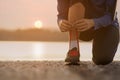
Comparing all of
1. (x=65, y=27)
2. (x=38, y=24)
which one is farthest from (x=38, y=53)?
(x=38, y=24)

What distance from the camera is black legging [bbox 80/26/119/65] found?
5.78 feet

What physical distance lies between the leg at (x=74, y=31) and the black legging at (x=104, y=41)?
0.10 meters

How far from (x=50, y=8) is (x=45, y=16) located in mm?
326

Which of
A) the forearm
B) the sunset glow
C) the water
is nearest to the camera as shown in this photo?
the forearm

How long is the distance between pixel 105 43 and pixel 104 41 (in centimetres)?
1

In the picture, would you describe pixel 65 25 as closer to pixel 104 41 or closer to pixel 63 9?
pixel 63 9

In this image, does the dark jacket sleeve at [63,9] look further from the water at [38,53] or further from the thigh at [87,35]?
the water at [38,53]

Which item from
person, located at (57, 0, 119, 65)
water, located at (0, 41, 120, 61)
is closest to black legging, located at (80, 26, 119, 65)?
person, located at (57, 0, 119, 65)

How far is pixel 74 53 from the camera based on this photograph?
169cm

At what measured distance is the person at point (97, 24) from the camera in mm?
1632

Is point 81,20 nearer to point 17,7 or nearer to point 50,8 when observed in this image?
point 50,8

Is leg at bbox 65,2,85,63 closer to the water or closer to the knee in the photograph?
the knee

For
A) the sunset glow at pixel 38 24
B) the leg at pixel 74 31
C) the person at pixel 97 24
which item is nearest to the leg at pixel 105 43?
the person at pixel 97 24

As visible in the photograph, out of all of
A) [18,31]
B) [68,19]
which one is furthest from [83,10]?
[18,31]
